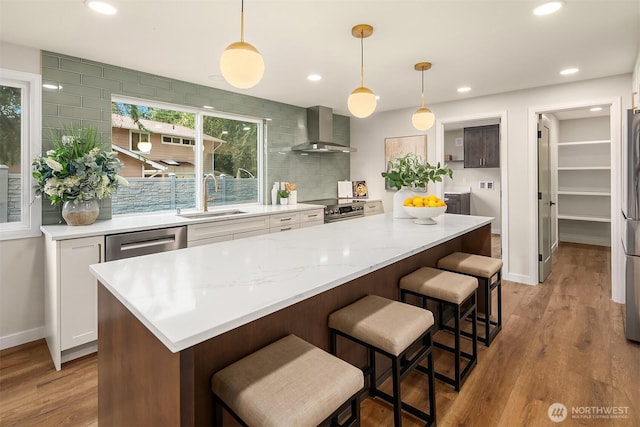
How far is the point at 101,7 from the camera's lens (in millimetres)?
2059

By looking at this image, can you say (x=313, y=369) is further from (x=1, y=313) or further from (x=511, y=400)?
(x=1, y=313)

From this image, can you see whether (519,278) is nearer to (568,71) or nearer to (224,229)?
(568,71)

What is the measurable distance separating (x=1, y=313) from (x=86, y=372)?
37.4 inches

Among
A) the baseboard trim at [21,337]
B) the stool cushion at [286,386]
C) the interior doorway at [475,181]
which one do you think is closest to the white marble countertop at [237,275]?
the stool cushion at [286,386]

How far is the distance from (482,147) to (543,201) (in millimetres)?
2998

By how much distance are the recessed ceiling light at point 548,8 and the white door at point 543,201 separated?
211 centimetres

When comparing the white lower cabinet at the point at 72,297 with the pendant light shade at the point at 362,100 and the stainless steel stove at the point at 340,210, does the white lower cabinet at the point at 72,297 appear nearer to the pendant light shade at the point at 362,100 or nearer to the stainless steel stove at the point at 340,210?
the pendant light shade at the point at 362,100

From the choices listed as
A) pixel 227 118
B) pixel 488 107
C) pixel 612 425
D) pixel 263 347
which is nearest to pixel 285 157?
pixel 227 118

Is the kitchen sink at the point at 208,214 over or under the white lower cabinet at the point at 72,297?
over

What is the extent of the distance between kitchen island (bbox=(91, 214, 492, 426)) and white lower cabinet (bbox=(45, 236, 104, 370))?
44.5 inches

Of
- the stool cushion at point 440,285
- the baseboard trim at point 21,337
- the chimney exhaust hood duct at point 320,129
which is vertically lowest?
the baseboard trim at point 21,337

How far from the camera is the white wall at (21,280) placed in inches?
101

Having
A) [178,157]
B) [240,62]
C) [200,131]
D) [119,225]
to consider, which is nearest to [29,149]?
[119,225]

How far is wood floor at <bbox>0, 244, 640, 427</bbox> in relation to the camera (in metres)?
1.82
